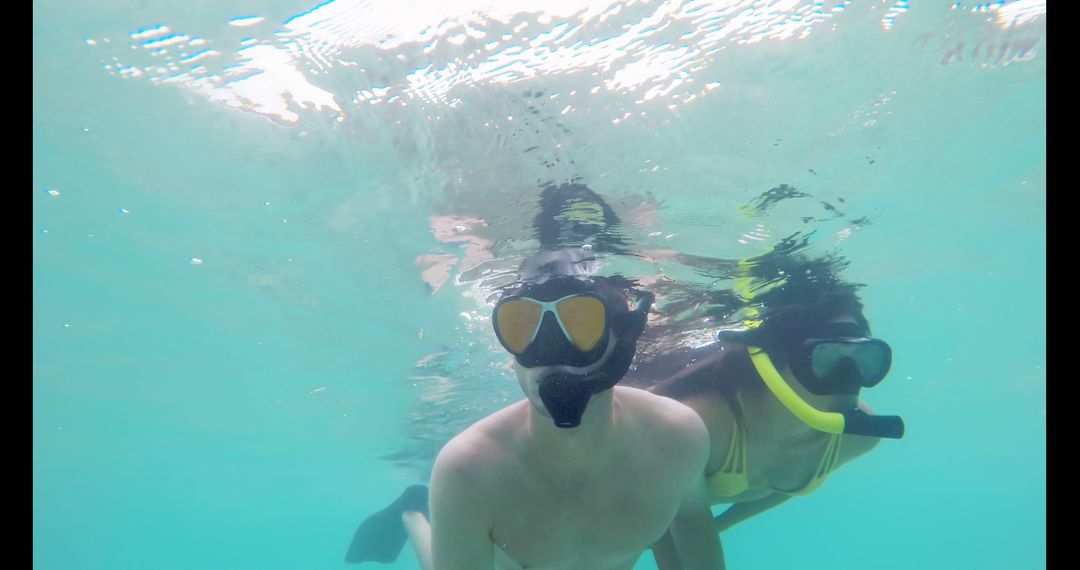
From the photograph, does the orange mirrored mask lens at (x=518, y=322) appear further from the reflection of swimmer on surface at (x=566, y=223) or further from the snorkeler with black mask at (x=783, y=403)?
the reflection of swimmer on surface at (x=566, y=223)

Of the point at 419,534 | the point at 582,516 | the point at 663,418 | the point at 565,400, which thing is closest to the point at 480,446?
the point at 565,400

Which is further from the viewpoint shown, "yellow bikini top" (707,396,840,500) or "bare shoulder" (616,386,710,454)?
"yellow bikini top" (707,396,840,500)

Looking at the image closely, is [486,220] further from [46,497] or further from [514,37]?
[46,497]

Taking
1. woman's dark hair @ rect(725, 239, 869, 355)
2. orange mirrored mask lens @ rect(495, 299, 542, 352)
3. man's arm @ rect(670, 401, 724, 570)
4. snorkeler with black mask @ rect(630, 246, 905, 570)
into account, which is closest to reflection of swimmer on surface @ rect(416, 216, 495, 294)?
snorkeler with black mask @ rect(630, 246, 905, 570)

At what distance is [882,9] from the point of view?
5426 mm

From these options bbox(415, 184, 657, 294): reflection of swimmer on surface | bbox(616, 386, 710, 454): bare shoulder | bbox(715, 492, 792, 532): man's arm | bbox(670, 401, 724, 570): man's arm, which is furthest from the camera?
bbox(715, 492, 792, 532): man's arm

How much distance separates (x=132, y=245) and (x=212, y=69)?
6811 millimetres

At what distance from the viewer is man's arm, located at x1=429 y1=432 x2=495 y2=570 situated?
3598 millimetres

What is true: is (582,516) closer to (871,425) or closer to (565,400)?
(565,400)

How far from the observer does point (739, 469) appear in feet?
19.7

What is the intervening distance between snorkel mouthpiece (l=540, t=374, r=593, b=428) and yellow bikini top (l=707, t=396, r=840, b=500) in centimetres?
316

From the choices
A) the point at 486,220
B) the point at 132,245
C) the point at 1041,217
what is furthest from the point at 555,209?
the point at 1041,217

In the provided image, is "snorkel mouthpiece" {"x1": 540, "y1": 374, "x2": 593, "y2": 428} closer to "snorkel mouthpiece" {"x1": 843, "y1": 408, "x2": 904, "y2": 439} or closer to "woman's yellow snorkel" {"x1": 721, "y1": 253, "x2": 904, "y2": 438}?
"woman's yellow snorkel" {"x1": 721, "y1": 253, "x2": 904, "y2": 438}

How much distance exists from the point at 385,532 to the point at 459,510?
10226mm
